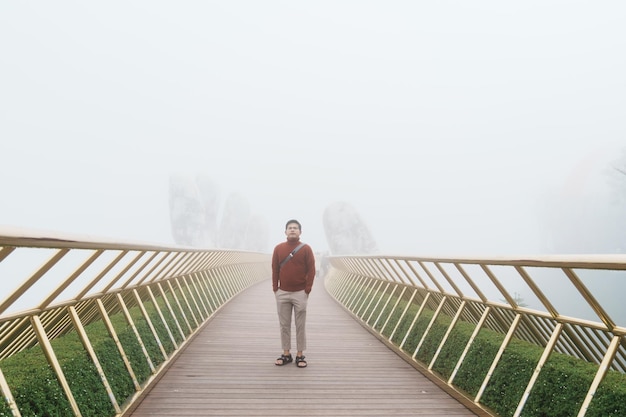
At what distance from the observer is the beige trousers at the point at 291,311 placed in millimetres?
6379

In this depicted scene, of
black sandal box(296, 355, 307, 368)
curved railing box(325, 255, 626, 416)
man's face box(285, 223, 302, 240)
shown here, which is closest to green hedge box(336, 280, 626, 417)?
curved railing box(325, 255, 626, 416)

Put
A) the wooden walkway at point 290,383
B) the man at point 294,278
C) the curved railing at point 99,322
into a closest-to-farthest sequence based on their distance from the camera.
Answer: the curved railing at point 99,322 → the wooden walkway at point 290,383 → the man at point 294,278

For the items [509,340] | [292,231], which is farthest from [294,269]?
[509,340]

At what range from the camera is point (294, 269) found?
20.9 feet

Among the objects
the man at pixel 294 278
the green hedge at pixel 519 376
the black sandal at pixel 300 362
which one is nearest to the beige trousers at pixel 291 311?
the man at pixel 294 278

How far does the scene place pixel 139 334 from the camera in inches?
218

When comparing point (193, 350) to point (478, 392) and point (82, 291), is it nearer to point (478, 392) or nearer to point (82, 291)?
point (82, 291)

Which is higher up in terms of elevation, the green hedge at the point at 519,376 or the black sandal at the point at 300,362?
the green hedge at the point at 519,376

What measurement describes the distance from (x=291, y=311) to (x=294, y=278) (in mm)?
440

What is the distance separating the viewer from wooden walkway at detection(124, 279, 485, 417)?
15.3 ft

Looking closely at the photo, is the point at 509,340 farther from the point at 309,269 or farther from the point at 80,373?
the point at 80,373

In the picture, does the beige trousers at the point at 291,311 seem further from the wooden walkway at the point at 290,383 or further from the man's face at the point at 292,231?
the man's face at the point at 292,231

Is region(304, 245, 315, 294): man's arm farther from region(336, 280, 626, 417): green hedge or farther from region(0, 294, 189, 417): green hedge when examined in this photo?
region(0, 294, 189, 417): green hedge

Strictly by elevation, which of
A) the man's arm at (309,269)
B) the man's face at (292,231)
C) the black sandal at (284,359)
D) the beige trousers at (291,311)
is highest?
the man's face at (292,231)
